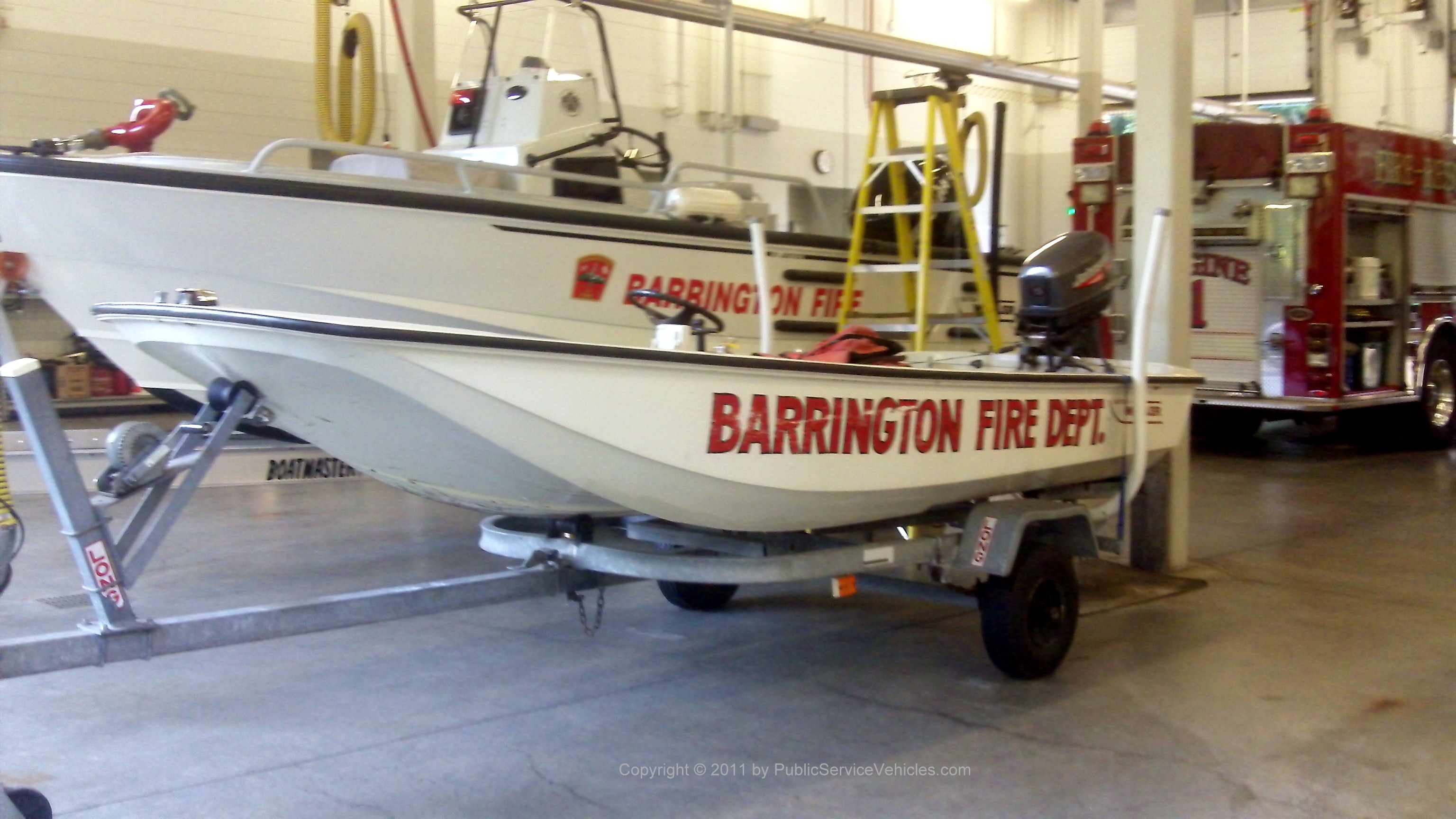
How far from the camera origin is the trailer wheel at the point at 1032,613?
390 cm

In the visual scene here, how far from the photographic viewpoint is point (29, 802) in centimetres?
262

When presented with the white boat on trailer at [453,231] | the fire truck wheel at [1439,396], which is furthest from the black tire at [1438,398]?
the white boat on trailer at [453,231]

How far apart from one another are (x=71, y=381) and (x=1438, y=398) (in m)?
11.1

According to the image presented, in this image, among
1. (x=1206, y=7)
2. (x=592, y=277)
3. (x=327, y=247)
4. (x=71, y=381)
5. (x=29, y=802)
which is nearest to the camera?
(x=29, y=802)

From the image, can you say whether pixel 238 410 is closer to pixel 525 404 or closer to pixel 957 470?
pixel 525 404

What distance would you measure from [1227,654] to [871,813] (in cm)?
188

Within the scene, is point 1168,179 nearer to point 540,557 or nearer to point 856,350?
point 856,350

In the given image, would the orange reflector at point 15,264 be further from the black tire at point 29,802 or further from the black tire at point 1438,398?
the black tire at point 1438,398

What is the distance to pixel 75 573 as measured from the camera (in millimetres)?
5527

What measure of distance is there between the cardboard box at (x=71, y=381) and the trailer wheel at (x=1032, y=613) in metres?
9.74

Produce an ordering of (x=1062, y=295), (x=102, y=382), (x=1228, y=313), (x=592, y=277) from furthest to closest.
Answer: (x=102, y=382) < (x=1228, y=313) < (x=592, y=277) < (x=1062, y=295)

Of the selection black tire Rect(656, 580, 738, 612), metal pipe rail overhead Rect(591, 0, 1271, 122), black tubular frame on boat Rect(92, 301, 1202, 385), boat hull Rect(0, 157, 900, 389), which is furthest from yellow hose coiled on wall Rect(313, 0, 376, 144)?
black tubular frame on boat Rect(92, 301, 1202, 385)

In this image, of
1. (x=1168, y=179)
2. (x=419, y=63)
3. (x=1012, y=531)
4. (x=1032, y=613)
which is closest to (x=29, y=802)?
(x=1012, y=531)

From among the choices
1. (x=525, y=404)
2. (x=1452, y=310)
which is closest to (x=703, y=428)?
(x=525, y=404)
